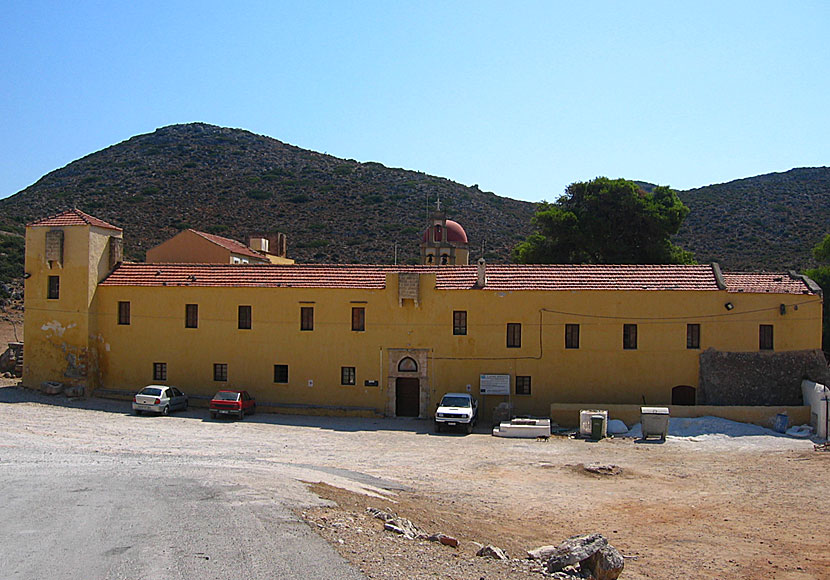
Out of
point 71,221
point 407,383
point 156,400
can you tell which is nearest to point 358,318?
point 407,383

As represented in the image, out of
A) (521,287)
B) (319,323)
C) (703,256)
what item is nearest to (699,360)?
(521,287)

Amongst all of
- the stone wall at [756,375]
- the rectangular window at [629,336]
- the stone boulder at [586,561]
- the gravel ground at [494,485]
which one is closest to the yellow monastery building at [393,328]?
the rectangular window at [629,336]

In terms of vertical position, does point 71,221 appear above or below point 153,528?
above

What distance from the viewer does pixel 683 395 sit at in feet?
100.0

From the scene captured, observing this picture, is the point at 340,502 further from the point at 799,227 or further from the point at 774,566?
the point at 799,227

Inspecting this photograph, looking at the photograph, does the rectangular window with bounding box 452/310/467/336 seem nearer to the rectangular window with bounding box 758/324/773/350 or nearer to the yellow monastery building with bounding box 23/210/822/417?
the yellow monastery building with bounding box 23/210/822/417

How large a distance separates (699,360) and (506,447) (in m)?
10.6

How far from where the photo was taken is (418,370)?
31359 mm

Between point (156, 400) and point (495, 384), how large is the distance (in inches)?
570

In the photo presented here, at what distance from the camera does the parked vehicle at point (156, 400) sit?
97.7 feet

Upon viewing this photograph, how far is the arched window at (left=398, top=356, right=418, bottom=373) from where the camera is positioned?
31453 millimetres

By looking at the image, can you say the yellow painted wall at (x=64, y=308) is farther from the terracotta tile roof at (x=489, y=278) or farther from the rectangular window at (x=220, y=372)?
the rectangular window at (x=220, y=372)

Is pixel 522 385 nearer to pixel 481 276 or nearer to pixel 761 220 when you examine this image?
pixel 481 276

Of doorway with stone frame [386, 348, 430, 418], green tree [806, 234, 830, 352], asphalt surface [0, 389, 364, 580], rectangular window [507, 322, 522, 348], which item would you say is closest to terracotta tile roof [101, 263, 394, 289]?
doorway with stone frame [386, 348, 430, 418]
